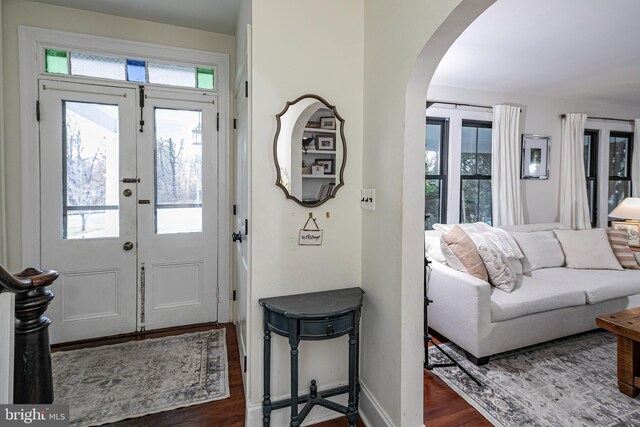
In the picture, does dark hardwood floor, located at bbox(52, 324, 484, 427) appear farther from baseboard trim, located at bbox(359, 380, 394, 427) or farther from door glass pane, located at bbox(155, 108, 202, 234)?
door glass pane, located at bbox(155, 108, 202, 234)

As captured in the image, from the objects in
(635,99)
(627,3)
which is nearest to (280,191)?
(627,3)

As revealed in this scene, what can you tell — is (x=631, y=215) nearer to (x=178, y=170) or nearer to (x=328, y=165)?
(x=328, y=165)

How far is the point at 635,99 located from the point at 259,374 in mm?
6026

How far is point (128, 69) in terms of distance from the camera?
2.71 meters

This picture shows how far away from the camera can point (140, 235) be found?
281cm

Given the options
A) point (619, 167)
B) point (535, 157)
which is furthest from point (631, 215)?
point (619, 167)

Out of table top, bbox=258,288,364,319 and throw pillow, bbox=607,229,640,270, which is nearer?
table top, bbox=258,288,364,319

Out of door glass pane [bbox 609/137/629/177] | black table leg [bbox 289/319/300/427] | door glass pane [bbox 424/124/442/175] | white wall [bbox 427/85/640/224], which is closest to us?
black table leg [bbox 289/319/300/427]

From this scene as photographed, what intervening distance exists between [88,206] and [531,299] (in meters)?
3.72

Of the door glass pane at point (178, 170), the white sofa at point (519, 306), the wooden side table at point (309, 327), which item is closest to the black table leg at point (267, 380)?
the wooden side table at point (309, 327)

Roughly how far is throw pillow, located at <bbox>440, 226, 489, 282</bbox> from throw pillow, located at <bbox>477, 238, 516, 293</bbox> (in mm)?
57

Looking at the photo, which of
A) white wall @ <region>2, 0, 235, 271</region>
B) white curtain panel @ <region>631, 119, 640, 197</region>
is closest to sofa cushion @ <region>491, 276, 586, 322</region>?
white curtain panel @ <region>631, 119, 640, 197</region>

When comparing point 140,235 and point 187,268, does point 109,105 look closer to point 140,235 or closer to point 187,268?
point 140,235

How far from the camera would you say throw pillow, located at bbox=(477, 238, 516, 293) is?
2613 mm
